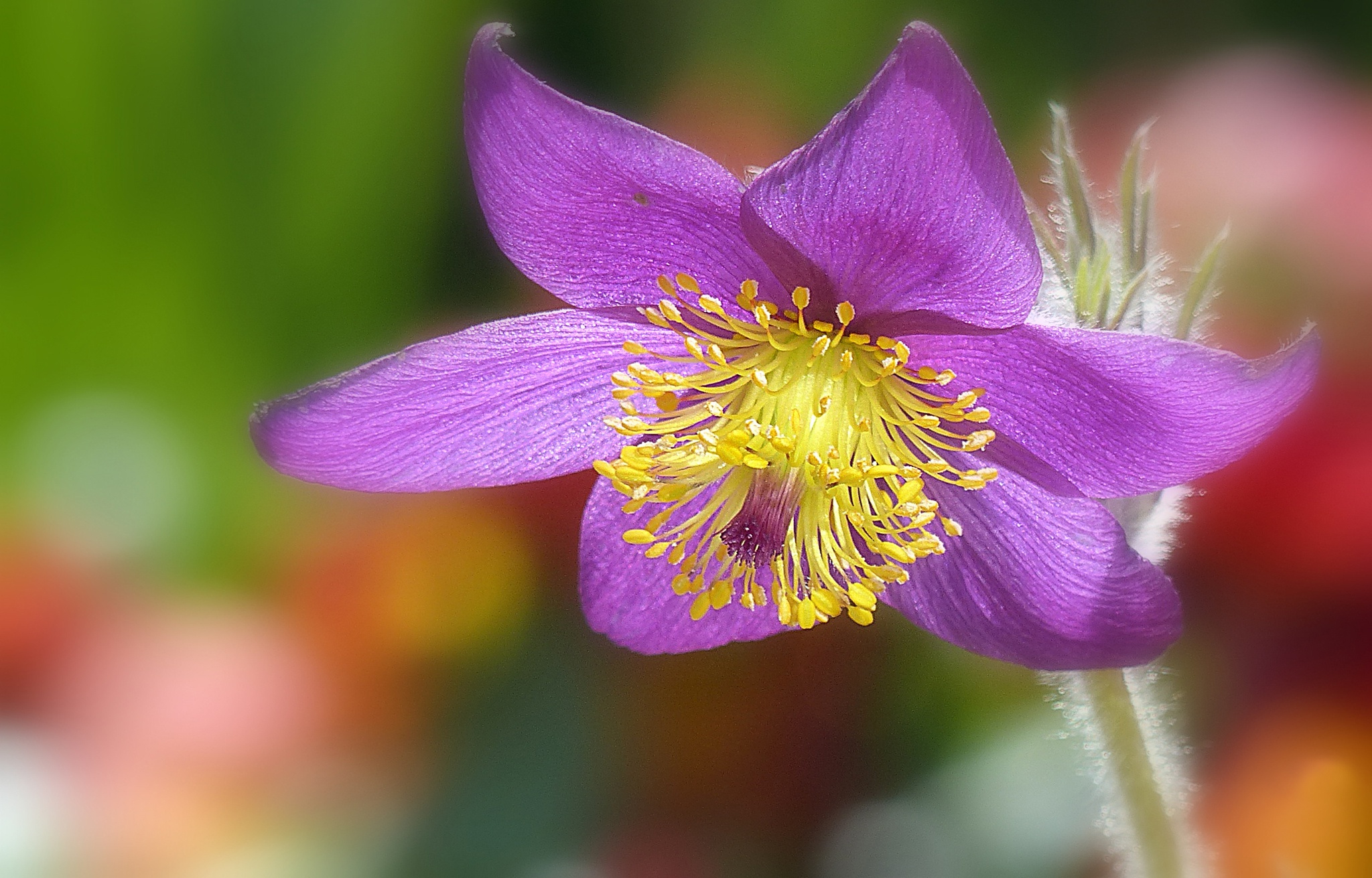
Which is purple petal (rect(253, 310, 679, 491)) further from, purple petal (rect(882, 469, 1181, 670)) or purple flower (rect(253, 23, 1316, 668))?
purple petal (rect(882, 469, 1181, 670))

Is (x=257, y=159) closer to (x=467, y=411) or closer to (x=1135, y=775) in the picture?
(x=467, y=411)

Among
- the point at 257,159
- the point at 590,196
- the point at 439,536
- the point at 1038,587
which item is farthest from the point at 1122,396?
the point at 257,159

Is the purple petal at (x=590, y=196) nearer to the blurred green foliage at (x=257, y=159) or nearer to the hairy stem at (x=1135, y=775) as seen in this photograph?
the hairy stem at (x=1135, y=775)

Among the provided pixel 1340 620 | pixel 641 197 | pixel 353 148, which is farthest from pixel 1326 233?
pixel 353 148

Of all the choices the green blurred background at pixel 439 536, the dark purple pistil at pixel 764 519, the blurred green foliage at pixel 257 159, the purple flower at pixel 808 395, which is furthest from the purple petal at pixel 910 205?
the blurred green foliage at pixel 257 159

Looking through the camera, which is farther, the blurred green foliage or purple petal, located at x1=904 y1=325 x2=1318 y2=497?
the blurred green foliage

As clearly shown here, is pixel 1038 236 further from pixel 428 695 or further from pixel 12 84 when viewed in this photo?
pixel 12 84

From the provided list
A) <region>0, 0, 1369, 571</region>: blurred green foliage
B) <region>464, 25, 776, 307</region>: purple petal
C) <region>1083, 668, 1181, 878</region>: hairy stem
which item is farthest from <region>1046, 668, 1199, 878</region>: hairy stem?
<region>0, 0, 1369, 571</region>: blurred green foliage
